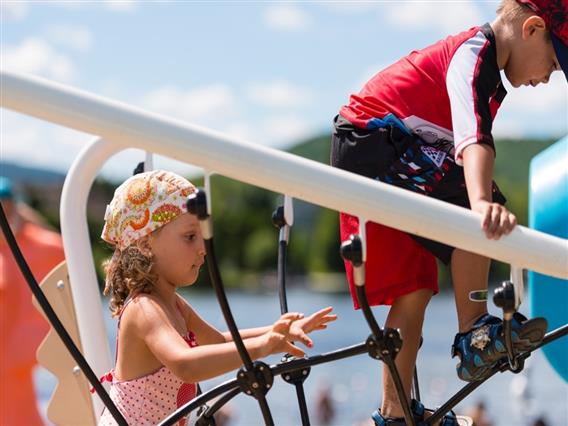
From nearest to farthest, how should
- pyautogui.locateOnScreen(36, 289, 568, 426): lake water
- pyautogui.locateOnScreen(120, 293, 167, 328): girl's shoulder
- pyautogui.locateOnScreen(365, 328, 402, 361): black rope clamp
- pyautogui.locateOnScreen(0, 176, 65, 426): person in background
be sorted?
pyautogui.locateOnScreen(365, 328, 402, 361): black rope clamp, pyautogui.locateOnScreen(120, 293, 167, 328): girl's shoulder, pyautogui.locateOnScreen(0, 176, 65, 426): person in background, pyautogui.locateOnScreen(36, 289, 568, 426): lake water

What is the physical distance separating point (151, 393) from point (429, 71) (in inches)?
43.1

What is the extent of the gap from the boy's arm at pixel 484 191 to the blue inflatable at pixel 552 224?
99 centimetres

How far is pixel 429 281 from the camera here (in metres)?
2.76

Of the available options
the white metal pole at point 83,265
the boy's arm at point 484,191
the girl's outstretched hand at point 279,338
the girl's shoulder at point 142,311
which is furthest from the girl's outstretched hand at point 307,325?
the white metal pole at point 83,265

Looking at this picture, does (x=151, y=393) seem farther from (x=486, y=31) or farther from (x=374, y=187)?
(x=486, y=31)

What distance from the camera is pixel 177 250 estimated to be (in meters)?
2.74

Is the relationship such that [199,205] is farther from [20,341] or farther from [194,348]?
[20,341]

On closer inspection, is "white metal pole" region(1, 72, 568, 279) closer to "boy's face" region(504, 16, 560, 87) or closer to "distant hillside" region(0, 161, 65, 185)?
"boy's face" region(504, 16, 560, 87)

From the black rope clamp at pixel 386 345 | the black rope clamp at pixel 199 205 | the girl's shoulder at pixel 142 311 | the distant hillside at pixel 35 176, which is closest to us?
the black rope clamp at pixel 199 205

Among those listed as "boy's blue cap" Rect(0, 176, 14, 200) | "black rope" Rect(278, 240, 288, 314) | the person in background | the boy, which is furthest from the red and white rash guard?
"boy's blue cap" Rect(0, 176, 14, 200)

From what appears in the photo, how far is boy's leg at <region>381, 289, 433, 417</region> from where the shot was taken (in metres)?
2.69

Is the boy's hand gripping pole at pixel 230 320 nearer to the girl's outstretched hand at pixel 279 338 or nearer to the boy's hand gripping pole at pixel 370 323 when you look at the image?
the girl's outstretched hand at pixel 279 338

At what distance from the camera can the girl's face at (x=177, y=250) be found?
273 cm

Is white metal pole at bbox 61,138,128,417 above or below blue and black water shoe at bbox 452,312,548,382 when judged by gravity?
below
